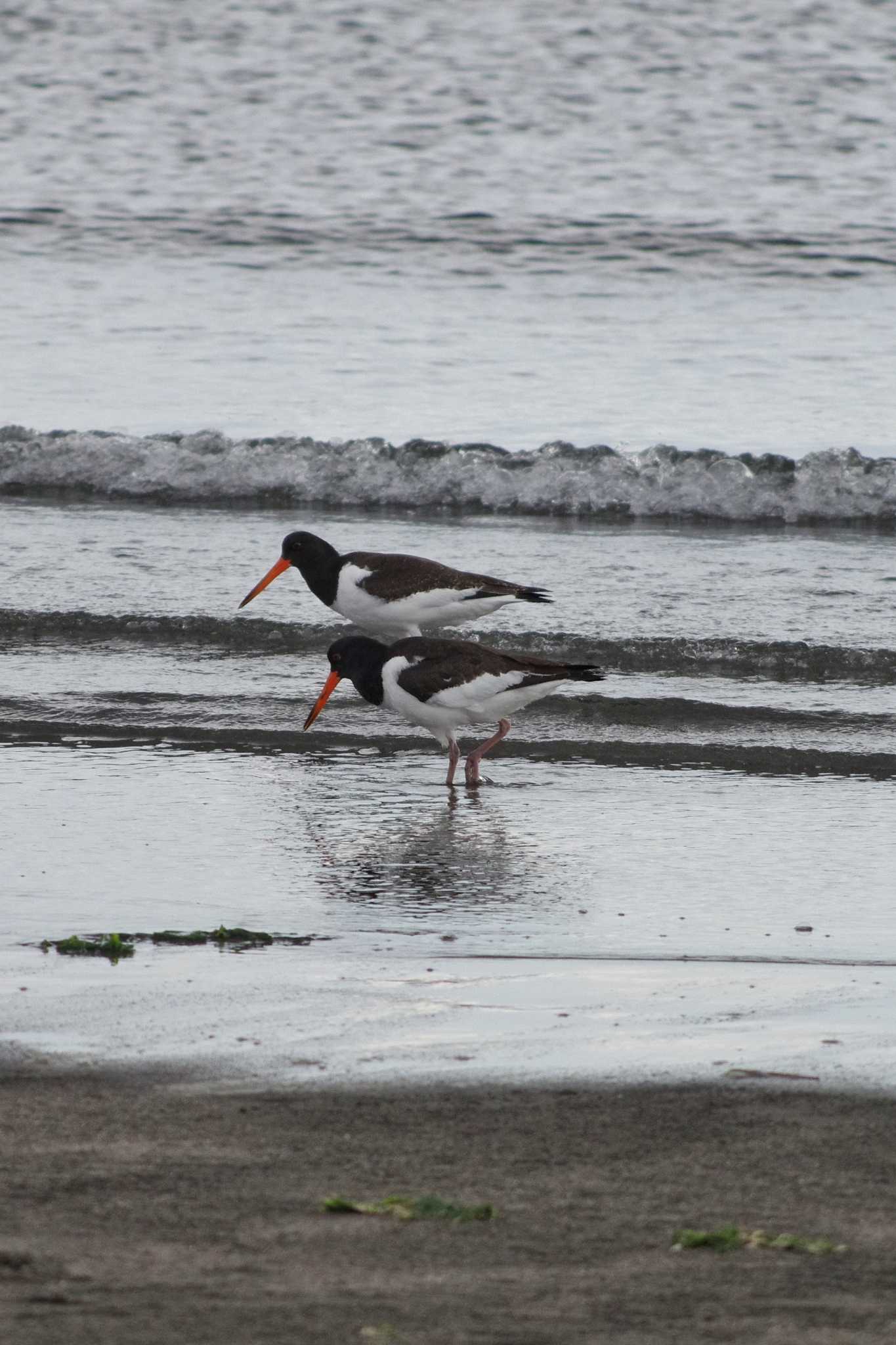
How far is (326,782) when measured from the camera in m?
7.14

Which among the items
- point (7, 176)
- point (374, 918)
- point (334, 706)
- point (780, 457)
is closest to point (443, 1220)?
point (374, 918)

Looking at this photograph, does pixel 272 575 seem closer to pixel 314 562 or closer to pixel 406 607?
pixel 314 562

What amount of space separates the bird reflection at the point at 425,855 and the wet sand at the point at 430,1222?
1725 mm

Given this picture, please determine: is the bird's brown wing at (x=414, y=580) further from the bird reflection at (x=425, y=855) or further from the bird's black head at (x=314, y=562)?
the bird reflection at (x=425, y=855)

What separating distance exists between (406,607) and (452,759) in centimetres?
154

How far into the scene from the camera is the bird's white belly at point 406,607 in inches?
334

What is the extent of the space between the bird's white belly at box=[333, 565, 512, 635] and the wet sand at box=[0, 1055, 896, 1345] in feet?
15.5

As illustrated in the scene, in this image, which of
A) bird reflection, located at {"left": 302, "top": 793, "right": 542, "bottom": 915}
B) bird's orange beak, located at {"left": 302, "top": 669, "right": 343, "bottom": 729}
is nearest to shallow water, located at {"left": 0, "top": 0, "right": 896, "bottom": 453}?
bird's orange beak, located at {"left": 302, "top": 669, "right": 343, "bottom": 729}

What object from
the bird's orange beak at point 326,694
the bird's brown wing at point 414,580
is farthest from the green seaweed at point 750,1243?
the bird's brown wing at point 414,580

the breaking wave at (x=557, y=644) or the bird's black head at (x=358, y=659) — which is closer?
the bird's black head at (x=358, y=659)

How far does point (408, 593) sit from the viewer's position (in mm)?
8539

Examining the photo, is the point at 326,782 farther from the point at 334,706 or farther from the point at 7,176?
the point at 7,176

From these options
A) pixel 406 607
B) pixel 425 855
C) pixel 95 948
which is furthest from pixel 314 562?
pixel 95 948

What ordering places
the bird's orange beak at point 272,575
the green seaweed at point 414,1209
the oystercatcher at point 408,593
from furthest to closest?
1. the bird's orange beak at point 272,575
2. the oystercatcher at point 408,593
3. the green seaweed at point 414,1209
